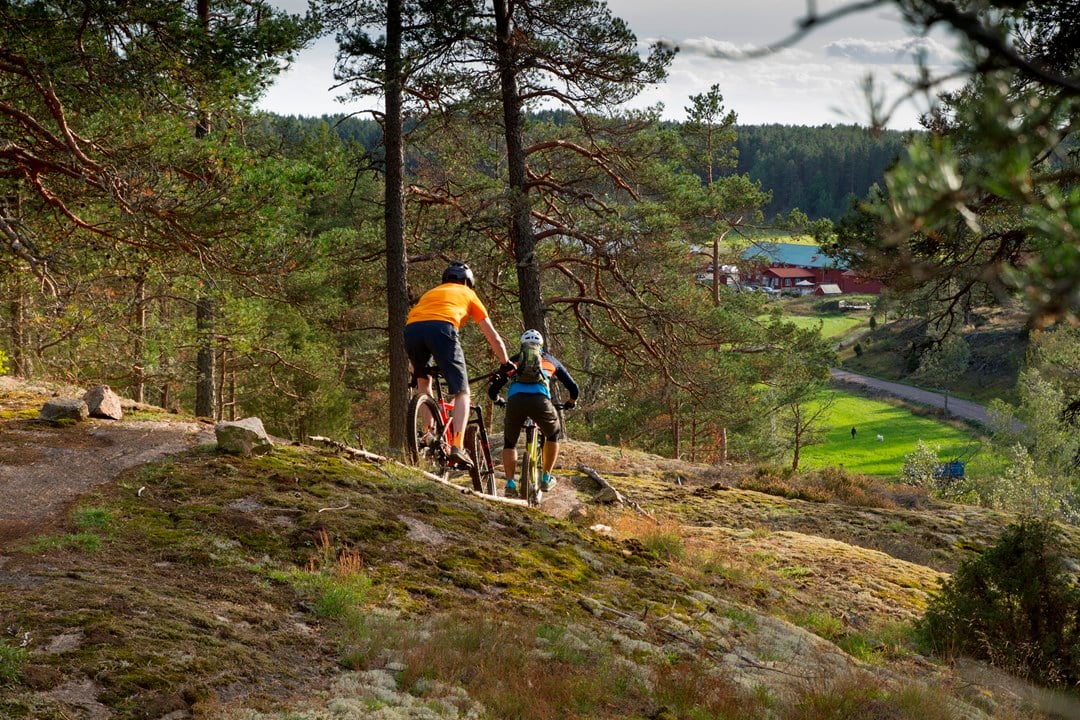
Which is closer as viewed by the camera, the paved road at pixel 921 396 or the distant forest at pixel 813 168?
the paved road at pixel 921 396

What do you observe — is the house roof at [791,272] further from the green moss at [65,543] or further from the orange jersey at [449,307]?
the green moss at [65,543]

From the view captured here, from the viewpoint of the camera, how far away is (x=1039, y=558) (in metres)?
7.54

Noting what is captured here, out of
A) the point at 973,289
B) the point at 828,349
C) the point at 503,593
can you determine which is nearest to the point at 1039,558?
the point at 973,289

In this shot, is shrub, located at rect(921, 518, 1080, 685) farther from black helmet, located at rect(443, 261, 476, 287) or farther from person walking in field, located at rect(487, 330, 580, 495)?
black helmet, located at rect(443, 261, 476, 287)

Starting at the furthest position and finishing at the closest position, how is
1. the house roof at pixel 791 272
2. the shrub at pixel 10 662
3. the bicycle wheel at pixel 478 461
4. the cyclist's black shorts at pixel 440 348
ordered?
the house roof at pixel 791 272 → the bicycle wheel at pixel 478 461 → the cyclist's black shorts at pixel 440 348 → the shrub at pixel 10 662

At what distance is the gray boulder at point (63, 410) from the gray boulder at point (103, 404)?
0.13 meters

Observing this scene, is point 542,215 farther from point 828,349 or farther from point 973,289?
point 828,349

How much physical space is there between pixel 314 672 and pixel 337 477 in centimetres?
333

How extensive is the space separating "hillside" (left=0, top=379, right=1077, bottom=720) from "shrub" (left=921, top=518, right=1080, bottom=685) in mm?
521

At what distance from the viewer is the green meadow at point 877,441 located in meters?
57.1

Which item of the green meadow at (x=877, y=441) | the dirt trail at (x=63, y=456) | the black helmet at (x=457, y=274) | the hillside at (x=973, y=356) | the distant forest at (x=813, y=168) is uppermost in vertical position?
the distant forest at (x=813, y=168)

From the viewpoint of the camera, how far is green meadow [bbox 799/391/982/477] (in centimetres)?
5706

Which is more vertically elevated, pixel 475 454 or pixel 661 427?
pixel 475 454

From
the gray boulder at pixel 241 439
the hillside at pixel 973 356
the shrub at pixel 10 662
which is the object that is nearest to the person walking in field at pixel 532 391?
the gray boulder at pixel 241 439
